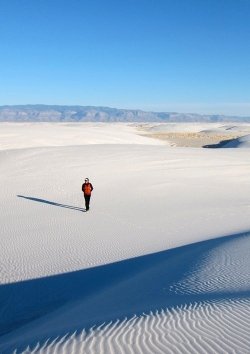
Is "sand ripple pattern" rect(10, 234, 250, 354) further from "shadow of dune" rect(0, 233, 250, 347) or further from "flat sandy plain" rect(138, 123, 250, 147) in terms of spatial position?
"flat sandy plain" rect(138, 123, 250, 147)

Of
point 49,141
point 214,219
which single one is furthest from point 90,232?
point 49,141

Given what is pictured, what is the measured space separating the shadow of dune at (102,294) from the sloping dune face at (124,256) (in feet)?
0.07

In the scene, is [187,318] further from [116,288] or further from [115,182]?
[115,182]

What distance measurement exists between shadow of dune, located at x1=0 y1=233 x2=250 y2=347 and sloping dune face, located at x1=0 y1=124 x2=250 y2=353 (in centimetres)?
2

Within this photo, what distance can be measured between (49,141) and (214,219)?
29.4 metres

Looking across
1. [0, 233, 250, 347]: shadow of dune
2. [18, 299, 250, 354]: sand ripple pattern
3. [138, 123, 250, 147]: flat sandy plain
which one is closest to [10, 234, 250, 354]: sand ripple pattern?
[18, 299, 250, 354]: sand ripple pattern

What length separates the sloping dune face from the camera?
484 centimetres

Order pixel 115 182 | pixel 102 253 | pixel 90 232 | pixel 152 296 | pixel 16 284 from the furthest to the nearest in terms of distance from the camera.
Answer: pixel 115 182
pixel 90 232
pixel 102 253
pixel 16 284
pixel 152 296

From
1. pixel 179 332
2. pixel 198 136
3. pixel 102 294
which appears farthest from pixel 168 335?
pixel 198 136

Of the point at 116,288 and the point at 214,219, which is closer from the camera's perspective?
the point at 116,288

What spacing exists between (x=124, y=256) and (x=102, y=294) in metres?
3.02

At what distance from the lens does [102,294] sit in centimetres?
738

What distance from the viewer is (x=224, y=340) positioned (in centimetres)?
441

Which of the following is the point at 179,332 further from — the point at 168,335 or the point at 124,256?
the point at 124,256
